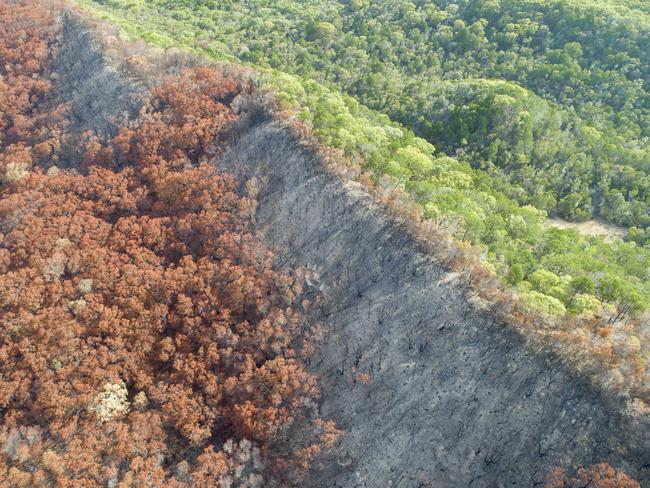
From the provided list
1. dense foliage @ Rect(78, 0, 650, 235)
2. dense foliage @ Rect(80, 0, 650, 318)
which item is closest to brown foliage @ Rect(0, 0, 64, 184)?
dense foliage @ Rect(80, 0, 650, 318)

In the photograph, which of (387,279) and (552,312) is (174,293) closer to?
(387,279)

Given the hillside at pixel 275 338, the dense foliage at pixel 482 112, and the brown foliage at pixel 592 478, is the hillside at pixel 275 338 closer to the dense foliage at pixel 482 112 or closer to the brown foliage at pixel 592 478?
the brown foliage at pixel 592 478

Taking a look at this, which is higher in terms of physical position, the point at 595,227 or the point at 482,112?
the point at 482,112

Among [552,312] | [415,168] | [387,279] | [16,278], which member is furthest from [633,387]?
[16,278]

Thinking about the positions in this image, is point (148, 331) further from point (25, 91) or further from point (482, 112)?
point (25, 91)

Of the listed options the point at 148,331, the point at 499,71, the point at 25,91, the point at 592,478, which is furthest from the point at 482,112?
the point at 25,91

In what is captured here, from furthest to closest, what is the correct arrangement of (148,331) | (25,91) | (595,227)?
1. (25,91)
2. (595,227)
3. (148,331)

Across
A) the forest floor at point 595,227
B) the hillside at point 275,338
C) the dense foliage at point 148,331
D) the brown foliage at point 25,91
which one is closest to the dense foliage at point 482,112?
the forest floor at point 595,227
